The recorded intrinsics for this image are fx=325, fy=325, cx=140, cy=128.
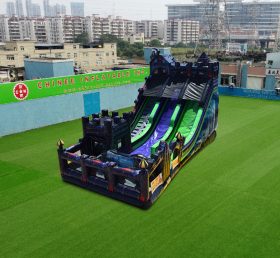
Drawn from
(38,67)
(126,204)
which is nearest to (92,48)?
(38,67)

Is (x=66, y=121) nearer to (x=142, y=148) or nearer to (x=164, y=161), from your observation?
(x=142, y=148)

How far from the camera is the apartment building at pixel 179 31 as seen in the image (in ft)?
373

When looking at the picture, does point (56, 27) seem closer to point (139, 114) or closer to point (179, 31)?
point (179, 31)

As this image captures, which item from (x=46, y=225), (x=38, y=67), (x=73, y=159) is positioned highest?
(x=38, y=67)

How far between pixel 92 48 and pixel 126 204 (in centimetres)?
4319

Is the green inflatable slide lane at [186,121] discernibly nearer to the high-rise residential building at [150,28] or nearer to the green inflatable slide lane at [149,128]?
the green inflatable slide lane at [149,128]

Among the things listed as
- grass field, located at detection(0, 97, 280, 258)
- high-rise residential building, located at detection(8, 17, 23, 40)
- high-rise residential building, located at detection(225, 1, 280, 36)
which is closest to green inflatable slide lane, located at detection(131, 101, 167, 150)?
grass field, located at detection(0, 97, 280, 258)

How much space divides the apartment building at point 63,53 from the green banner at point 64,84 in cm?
2397

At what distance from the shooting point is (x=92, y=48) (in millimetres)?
48938

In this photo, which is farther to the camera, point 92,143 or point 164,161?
point 92,143

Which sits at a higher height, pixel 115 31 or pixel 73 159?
pixel 115 31

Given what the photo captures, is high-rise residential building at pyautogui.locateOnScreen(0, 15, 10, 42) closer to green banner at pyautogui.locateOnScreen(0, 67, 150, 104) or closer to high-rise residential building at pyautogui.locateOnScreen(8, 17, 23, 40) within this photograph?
high-rise residential building at pyautogui.locateOnScreen(8, 17, 23, 40)

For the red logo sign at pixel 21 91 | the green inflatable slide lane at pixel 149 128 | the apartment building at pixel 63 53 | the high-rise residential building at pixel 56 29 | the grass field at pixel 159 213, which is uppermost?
the high-rise residential building at pixel 56 29

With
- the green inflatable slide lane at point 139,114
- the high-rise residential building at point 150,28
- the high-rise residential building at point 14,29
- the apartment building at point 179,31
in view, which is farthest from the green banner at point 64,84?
the high-rise residential building at point 150,28
